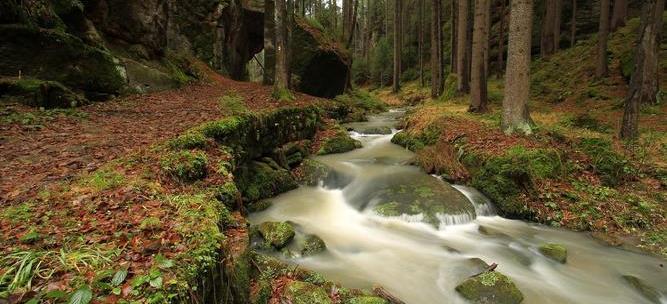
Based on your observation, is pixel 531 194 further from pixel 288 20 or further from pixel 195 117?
pixel 288 20

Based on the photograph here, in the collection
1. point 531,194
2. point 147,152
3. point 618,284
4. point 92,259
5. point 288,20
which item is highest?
point 288,20

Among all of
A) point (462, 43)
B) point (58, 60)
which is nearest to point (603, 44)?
point (462, 43)

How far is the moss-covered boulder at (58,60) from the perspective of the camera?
8.51m

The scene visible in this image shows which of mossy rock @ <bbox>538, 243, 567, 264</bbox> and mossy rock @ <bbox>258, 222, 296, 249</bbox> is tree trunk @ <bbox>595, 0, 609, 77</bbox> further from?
mossy rock @ <bbox>258, 222, 296, 249</bbox>

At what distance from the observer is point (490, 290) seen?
207 inches

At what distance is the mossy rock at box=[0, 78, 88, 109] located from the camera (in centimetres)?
789

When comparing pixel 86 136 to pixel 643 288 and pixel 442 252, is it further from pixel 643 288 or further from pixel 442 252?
pixel 643 288

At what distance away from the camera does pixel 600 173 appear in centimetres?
881

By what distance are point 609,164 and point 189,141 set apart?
29.3 feet

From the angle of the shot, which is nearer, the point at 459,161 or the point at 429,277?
the point at 429,277

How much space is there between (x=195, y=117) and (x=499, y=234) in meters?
6.72

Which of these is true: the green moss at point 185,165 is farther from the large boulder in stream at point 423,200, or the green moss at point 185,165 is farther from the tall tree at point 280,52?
the tall tree at point 280,52

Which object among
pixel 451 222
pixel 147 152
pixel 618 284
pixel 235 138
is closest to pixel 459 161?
pixel 451 222

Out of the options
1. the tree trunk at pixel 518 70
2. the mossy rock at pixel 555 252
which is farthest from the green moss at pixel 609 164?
the mossy rock at pixel 555 252
